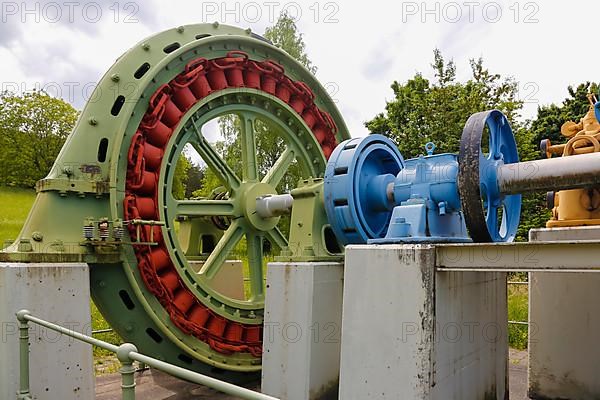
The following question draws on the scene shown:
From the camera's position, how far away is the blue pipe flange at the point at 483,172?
121 inches

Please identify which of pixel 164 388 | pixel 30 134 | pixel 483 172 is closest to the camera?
pixel 483 172

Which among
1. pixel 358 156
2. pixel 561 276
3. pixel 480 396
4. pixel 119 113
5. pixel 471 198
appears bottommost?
pixel 480 396

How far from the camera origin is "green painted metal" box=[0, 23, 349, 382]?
13.1 feet

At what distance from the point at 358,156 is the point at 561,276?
2202 mm

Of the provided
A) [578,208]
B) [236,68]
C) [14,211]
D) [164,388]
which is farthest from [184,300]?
[14,211]

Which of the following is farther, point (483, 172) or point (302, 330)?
point (302, 330)

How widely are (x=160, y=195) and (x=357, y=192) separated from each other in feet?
5.85

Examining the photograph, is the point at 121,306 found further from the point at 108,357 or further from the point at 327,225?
the point at 108,357

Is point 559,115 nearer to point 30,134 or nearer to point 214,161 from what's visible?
point 214,161

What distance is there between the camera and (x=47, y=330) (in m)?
3.55

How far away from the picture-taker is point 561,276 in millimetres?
4613

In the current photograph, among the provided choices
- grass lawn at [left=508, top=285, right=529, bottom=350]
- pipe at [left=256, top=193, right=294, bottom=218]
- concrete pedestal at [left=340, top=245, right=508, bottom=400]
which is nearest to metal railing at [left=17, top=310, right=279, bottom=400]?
concrete pedestal at [left=340, top=245, right=508, bottom=400]

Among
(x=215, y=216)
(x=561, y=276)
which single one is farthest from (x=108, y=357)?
(x=561, y=276)

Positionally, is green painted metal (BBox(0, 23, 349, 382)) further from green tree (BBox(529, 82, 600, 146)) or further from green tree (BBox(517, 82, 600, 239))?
green tree (BBox(529, 82, 600, 146))
